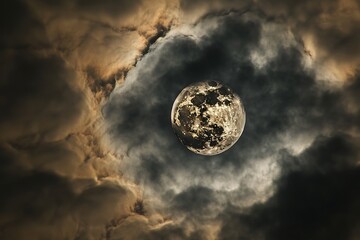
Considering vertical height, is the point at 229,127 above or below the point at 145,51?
below

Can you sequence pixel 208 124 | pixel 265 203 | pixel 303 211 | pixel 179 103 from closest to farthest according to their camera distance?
pixel 208 124 → pixel 179 103 → pixel 265 203 → pixel 303 211

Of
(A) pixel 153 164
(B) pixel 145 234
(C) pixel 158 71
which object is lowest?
(B) pixel 145 234

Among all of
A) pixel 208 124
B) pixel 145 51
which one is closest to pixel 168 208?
pixel 208 124

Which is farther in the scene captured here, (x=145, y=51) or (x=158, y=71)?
(x=158, y=71)

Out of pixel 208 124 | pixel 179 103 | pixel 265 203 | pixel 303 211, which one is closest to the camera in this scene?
pixel 208 124

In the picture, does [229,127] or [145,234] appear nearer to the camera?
[229,127]

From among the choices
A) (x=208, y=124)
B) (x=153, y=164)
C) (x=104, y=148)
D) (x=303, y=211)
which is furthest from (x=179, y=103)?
(x=303, y=211)

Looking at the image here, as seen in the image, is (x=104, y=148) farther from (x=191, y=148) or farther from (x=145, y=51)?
(x=145, y=51)

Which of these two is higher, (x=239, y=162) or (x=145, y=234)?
(x=239, y=162)

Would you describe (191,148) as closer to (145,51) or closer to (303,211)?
(145,51)
